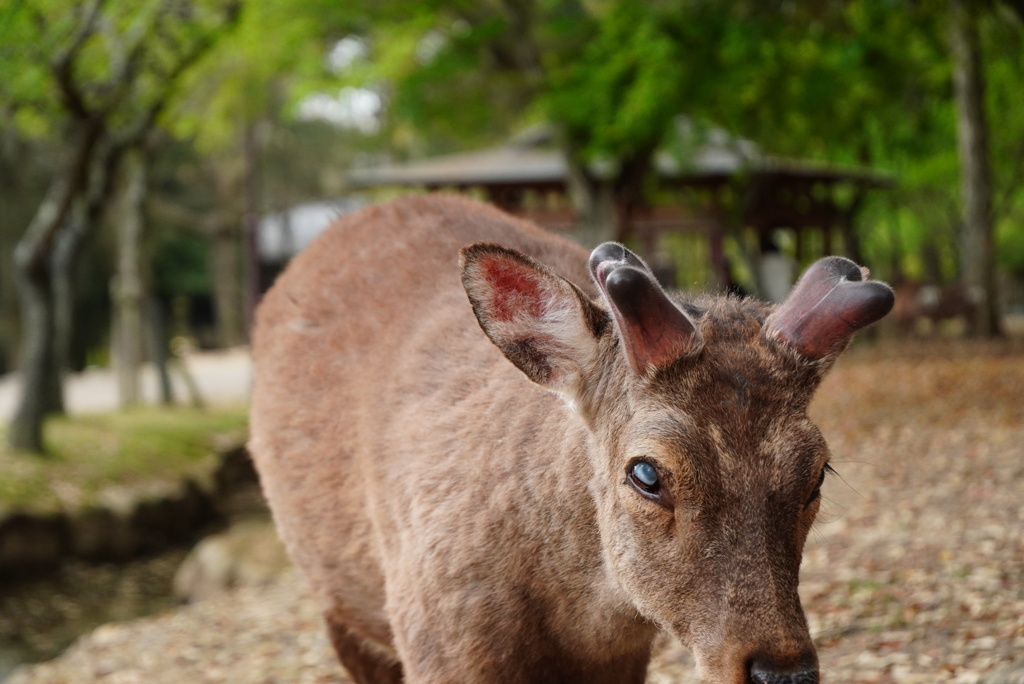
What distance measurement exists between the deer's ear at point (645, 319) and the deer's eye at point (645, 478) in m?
0.25

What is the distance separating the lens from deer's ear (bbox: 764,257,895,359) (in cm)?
276

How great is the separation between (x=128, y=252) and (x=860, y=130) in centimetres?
1612

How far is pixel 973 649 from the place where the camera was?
15.1 feet

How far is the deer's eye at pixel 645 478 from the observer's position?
268 cm

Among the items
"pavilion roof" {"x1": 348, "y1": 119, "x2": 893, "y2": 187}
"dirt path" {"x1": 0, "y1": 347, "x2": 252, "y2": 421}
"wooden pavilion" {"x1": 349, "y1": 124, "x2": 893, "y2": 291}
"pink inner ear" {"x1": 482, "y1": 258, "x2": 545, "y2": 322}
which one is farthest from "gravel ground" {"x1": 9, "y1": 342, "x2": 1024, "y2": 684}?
"wooden pavilion" {"x1": 349, "y1": 124, "x2": 893, "y2": 291}

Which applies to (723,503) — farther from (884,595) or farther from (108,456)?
(108,456)

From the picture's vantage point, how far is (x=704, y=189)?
2569cm

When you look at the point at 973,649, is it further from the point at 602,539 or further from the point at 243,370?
the point at 243,370

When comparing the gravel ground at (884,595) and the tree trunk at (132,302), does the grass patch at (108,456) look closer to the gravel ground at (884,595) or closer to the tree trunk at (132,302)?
the tree trunk at (132,302)

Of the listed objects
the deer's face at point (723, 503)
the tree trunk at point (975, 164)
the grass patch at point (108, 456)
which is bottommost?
the grass patch at point (108, 456)

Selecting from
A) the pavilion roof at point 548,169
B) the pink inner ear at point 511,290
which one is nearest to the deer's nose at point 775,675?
the pink inner ear at point 511,290

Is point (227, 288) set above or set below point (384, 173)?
below

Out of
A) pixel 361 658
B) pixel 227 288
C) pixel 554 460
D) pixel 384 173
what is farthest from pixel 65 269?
pixel 227 288

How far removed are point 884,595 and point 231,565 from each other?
22.5 feet
